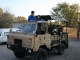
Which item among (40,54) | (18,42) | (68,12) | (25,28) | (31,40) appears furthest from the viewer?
(68,12)

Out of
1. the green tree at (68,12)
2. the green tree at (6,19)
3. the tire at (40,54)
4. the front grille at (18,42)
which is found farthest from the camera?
the green tree at (68,12)

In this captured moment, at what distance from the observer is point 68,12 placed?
4428 centimetres

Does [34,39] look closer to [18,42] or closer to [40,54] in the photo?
[40,54]

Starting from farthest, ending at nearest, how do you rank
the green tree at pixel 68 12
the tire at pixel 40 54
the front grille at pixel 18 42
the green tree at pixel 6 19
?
the green tree at pixel 68 12, the green tree at pixel 6 19, the front grille at pixel 18 42, the tire at pixel 40 54

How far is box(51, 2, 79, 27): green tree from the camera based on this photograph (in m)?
44.0

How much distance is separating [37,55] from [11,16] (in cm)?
2579

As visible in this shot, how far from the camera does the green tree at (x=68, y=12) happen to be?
44.0 metres

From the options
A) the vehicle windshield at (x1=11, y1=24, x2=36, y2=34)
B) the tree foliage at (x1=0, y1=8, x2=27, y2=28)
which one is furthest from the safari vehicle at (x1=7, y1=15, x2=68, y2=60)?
the tree foliage at (x1=0, y1=8, x2=27, y2=28)

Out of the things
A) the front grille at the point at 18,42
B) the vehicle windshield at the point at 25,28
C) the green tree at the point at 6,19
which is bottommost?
the front grille at the point at 18,42

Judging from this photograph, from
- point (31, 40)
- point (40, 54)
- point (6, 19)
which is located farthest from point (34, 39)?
point (6, 19)

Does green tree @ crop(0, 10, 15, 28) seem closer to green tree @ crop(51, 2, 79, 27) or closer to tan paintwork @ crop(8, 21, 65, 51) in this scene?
green tree @ crop(51, 2, 79, 27)

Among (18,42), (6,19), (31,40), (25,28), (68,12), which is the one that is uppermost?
(68,12)

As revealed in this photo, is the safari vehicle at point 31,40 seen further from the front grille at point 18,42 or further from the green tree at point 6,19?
the green tree at point 6,19

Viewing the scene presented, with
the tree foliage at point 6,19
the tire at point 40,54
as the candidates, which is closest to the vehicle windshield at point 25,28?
the tire at point 40,54
